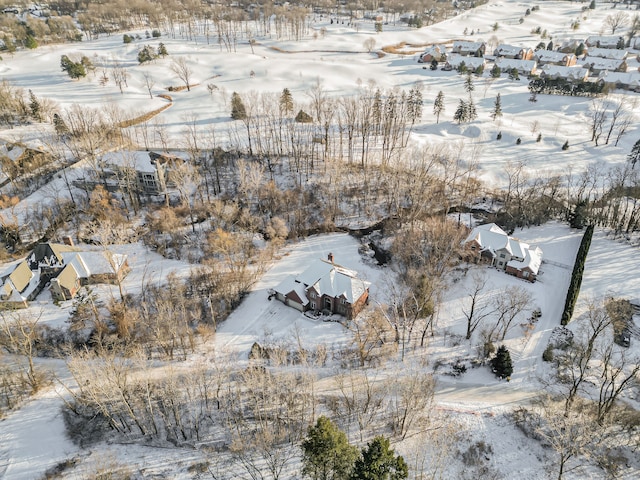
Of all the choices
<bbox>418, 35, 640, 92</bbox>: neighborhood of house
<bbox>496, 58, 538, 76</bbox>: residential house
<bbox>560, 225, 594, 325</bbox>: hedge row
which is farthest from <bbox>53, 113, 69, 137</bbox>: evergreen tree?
<bbox>496, 58, 538, 76</bbox>: residential house

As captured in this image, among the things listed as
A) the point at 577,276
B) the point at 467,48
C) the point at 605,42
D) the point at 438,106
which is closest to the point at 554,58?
the point at 467,48

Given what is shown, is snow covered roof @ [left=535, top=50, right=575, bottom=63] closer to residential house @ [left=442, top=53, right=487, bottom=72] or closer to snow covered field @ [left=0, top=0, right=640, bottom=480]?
residential house @ [left=442, top=53, right=487, bottom=72]

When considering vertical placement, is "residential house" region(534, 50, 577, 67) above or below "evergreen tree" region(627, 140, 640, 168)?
above

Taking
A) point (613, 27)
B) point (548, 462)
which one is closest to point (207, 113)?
point (548, 462)

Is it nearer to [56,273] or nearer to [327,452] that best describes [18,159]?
[56,273]

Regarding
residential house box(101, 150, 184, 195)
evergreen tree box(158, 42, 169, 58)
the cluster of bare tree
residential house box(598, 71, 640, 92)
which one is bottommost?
the cluster of bare tree

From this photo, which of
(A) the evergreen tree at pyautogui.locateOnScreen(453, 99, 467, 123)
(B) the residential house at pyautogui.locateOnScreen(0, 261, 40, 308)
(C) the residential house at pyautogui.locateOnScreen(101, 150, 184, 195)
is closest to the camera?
(B) the residential house at pyautogui.locateOnScreen(0, 261, 40, 308)

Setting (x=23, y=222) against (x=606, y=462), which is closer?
(x=606, y=462)

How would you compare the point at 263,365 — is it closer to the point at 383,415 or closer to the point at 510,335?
the point at 383,415
